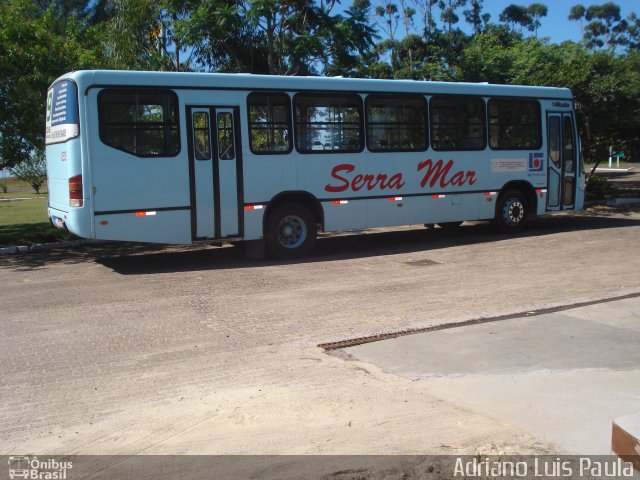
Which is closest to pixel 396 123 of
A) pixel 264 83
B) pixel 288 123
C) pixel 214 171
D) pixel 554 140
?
pixel 288 123

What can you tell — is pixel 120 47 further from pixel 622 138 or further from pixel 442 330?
pixel 622 138

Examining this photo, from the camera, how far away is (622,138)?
2256cm

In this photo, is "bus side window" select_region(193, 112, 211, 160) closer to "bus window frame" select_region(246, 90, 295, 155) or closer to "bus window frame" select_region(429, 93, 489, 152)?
"bus window frame" select_region(246, 90, 295, 155)

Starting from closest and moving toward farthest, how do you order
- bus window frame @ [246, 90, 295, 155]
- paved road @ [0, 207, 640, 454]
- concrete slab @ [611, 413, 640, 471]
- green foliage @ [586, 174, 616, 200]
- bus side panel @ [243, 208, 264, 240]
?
1. concrete slab @ [611, 413, 640, 471]
2. paved road @ [0, 207, 640, 454]
3. bus window frame @ [246, 90, 295, 155]
4. bus side panel @ [243, 208, 264, 240]
5. green foliage @ [586, 174, 616, 200]

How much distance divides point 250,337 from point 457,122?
841 centimetres

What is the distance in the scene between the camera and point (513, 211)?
14.9 meters

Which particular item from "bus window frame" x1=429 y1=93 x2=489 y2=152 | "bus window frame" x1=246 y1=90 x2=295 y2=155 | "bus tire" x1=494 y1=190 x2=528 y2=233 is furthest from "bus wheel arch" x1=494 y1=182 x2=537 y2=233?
"bus window frame" x1=246 y1=90 x2=295 y2=155

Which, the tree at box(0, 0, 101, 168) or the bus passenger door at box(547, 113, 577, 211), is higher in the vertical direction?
the tree at box(0, 0, 101, 168)

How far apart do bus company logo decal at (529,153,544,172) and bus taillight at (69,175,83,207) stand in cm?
983

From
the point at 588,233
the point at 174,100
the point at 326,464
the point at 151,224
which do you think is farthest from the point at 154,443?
the point at 588,233

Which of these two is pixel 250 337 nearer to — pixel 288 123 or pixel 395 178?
pixel 288 123

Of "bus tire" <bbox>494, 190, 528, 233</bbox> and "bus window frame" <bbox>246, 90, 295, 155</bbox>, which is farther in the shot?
"bus tire" <bbox>494, 190, 528, 233</bbox>

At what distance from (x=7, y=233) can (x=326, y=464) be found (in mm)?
13939

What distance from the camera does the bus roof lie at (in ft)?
33.4
